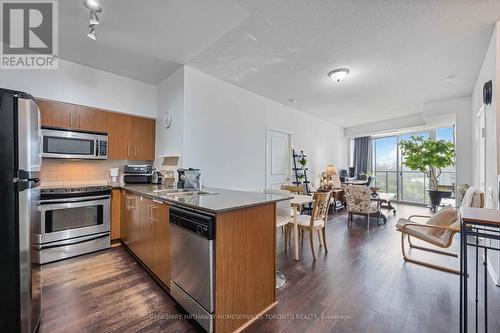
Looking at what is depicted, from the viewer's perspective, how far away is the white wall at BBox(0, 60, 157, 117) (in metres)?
2.76

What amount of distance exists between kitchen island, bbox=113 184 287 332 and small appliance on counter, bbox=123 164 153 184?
1429 mm

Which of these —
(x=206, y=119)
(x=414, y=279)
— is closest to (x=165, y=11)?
(x=206, y=119)

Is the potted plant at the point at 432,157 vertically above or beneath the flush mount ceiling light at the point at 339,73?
beneath

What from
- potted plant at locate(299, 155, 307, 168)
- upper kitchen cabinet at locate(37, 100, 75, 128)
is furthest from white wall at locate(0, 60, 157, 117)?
potted plant at locate(299, 155, 307, 168)

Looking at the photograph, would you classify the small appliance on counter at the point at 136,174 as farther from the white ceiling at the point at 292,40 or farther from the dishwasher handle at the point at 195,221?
the dishwasher handle at the point at 195,221

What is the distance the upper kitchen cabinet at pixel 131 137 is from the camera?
11.3ft

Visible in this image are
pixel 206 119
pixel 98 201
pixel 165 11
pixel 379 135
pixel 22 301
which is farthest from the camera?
pixel 379 135

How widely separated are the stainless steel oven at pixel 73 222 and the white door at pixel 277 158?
3.10m

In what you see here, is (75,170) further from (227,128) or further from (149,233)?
(227,128)

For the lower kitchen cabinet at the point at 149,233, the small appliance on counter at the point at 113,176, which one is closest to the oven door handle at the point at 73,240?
the lower kitchen cabinet at the point at 149,233

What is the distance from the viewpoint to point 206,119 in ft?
11.4

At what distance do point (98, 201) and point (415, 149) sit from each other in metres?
7.30

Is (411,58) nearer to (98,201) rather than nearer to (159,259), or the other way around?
(159,259)

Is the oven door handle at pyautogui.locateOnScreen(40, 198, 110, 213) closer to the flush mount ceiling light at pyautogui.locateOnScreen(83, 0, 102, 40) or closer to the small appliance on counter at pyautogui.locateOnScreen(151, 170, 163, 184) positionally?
the small appliance on counter at pyautogui.locateOnScreen(151, 170, 163, 184)
